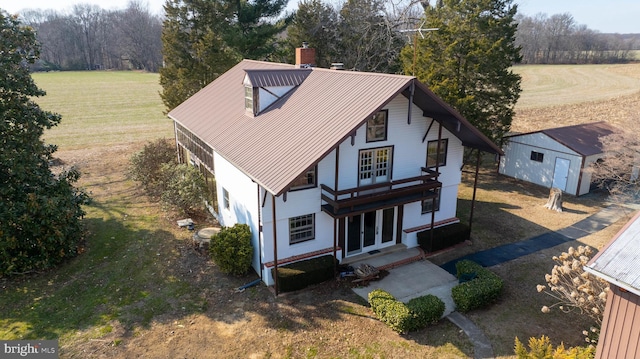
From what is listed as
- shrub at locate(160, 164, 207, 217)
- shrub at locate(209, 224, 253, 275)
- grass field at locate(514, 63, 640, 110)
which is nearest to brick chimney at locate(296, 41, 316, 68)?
shrub at locate(160, 164, 207, 217)

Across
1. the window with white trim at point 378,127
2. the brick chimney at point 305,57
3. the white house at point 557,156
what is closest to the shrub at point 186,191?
the brick chimney at point 305,57

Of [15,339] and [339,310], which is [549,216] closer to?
[339,310]

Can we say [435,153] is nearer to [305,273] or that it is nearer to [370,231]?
[370,231]

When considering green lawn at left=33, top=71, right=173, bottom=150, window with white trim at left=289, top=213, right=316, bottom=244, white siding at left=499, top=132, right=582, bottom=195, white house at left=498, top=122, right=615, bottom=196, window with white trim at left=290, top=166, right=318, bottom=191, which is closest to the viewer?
window with white trim at left=290, top=166, right=318, bottom=191

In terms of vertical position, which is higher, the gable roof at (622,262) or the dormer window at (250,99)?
the dormer window at (250,99)

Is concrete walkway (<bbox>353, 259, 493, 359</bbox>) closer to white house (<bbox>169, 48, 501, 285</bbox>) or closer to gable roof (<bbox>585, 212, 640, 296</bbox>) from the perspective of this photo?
white house (<bbox>169, 48, 501, 285</bbox>)

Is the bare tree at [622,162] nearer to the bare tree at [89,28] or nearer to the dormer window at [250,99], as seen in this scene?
the dormer window at [250,99]

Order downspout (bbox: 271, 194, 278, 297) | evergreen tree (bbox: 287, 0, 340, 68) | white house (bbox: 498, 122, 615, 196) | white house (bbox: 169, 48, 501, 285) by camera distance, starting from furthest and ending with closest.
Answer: evergreen tree (bbox: 287, 0, 340, 68) → white house (bbox: 498, 122, 615, 196) → white house (bbox: 169, 48, 501, 285) → downspout (bbox: 271, 194, 278, 297)
